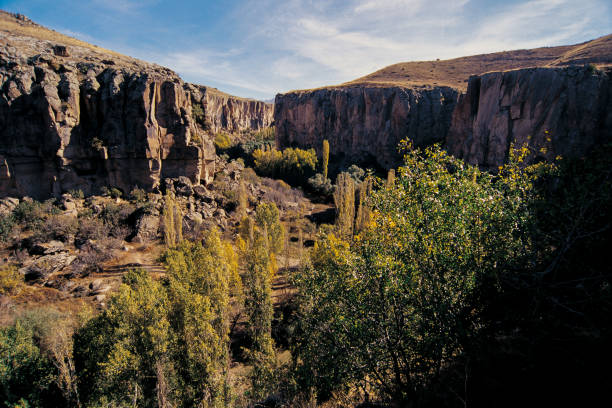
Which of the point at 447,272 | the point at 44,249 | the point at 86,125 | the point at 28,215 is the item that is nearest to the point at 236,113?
the point at 86,125

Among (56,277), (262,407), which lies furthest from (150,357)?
(56,277)

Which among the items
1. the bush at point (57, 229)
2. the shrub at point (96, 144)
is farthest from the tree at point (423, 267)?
the shrub at point (96, 144)

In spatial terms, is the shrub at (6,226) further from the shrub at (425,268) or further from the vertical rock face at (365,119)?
the vertical rock face at (365,119)

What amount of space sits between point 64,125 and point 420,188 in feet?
113

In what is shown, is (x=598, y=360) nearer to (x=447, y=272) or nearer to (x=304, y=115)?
(x=447, y=272)

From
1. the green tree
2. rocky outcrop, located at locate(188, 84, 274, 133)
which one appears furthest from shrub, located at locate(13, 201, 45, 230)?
rocky outcrop, located at locate(188, 84, 274, 133)

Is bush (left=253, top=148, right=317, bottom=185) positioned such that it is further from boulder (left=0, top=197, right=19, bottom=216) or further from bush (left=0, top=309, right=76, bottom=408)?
bush (left=0, top=309, right=76, bottom=408)

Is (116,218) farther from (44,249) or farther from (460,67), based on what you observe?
(460,67)

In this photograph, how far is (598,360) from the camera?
15.5 feet

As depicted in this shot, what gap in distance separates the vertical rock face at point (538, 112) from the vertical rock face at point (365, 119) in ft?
52.1

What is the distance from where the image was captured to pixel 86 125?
90.8ft

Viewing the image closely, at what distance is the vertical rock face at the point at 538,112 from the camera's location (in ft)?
93.6

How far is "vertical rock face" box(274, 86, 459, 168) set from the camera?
55281 mm

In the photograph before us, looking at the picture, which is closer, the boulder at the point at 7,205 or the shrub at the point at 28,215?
the shrub at the point at 28,215
